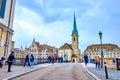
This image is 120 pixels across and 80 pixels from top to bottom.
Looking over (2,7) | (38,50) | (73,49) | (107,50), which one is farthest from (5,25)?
(107,50)

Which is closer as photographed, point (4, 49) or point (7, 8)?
point (4, 49)

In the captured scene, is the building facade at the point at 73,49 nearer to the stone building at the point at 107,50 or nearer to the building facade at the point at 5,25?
the stone building at the point at 107,50

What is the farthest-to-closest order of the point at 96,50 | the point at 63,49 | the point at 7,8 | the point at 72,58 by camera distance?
1. the point at 96,50
2. the point at 63,49
3. the point at 72,58
4. the point at 7,8

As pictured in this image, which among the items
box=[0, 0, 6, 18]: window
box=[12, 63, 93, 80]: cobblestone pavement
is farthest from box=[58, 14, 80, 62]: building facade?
box=[12, 63, 93, 80]: cobblestone pavement

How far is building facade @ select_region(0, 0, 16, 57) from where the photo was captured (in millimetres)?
21075

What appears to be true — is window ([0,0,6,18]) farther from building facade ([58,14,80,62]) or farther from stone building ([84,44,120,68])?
stone building ([84,44,120,68])

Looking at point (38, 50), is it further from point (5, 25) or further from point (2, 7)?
point (2, 7)

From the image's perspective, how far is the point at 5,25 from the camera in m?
22.0

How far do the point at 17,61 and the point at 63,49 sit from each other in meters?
75.0

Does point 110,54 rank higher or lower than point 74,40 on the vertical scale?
lower

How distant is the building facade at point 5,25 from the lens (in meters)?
21.1

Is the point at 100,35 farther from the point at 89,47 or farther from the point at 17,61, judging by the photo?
the point at 89,47

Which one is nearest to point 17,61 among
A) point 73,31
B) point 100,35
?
point 100,35

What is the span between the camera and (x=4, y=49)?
2178 centimetres
